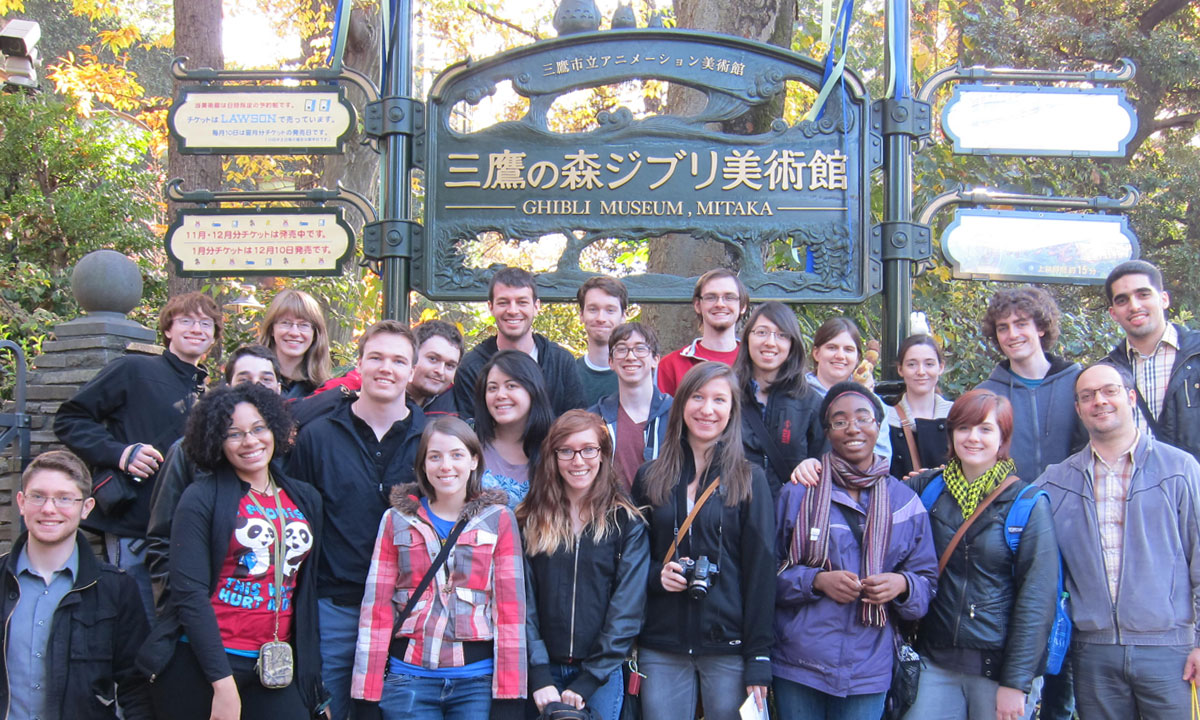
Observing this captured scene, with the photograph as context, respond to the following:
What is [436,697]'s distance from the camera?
9.98 feet

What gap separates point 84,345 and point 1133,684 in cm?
516

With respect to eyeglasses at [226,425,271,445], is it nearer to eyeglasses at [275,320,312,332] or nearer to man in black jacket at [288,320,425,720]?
man in black jacket at [288,320,425,720]

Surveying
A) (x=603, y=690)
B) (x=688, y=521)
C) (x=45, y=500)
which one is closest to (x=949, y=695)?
(x=688, y=521)

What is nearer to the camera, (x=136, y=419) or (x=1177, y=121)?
(x=136, y=419)

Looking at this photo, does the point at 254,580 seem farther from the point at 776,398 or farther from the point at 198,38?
the point at 198,38

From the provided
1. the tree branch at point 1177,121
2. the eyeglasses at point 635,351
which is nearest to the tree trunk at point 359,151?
the eyeglasses at point 635,351

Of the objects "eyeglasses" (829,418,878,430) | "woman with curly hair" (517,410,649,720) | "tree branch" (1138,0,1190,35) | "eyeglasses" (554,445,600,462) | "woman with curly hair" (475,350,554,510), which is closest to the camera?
"woman with curly hair" (517,410,649,720)

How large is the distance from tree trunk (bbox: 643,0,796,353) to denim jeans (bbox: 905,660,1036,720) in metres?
3.87

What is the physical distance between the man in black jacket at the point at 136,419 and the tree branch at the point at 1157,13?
16.2 meters

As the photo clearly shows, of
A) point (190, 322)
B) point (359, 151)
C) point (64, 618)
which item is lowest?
point (64, 618)

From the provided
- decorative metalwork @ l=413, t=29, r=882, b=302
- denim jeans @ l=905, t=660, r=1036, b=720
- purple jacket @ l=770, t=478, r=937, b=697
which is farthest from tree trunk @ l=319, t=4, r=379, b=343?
denim jeans @ l=905, t=660, r=1036, b=720

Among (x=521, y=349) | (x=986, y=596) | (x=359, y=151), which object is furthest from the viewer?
(x=359, y=151)

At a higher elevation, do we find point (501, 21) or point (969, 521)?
point (501, 21)

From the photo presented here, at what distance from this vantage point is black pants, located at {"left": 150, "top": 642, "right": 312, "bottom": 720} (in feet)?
9.62
